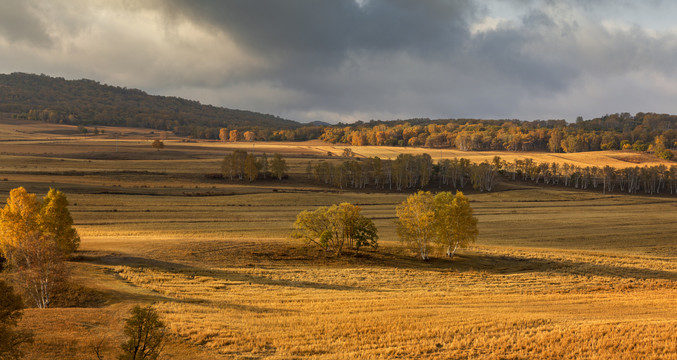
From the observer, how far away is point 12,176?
9188 cm

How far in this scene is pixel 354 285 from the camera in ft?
112

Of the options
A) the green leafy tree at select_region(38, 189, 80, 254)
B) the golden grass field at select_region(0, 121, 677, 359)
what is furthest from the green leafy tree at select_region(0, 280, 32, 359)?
the green leafy tree at select_region(38, 189, 80, 254)

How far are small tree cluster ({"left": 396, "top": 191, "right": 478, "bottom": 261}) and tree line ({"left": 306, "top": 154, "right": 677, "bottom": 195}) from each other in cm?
7117

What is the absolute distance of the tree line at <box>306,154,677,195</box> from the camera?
127250 millimetres

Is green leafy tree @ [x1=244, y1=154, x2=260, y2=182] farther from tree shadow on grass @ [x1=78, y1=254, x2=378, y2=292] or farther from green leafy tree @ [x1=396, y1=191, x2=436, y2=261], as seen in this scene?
tree shadow on grass @ [x1=78, y1=254, x2=378, y2=292]

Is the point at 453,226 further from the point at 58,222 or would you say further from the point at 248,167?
the point at 248,167

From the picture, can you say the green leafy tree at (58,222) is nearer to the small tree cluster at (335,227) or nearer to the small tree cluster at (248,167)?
the small tree cluster at (335,227)

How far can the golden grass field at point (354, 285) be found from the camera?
18.5m

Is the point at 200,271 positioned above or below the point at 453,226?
below

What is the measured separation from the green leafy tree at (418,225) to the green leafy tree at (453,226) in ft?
2.98

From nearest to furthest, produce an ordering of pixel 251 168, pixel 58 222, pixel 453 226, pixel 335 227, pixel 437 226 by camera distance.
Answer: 1. pixel 58 222
2. pixel 453 226
3. pixel 437 226
4. pixel 335 227
5. pixel 251 168

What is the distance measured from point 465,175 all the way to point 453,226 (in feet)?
300

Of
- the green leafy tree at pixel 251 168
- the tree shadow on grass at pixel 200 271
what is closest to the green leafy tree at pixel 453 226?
the tree shadow on grass at pixel 200 271

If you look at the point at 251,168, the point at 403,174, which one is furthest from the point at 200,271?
the point at 403,174
